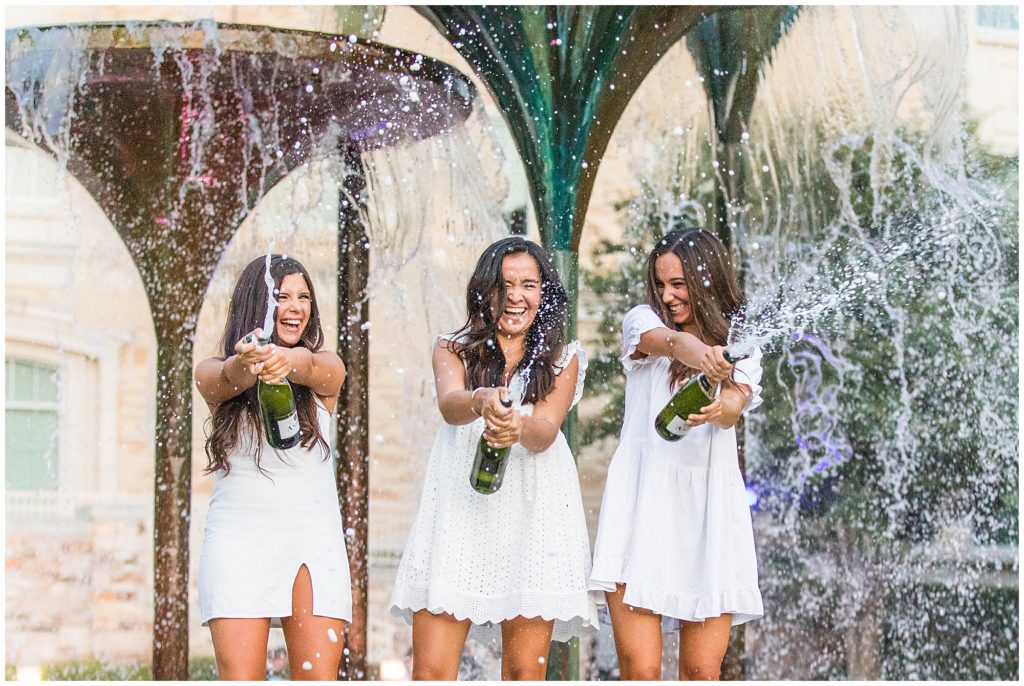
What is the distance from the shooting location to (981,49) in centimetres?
725

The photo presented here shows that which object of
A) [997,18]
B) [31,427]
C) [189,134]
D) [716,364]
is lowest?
[716,364]

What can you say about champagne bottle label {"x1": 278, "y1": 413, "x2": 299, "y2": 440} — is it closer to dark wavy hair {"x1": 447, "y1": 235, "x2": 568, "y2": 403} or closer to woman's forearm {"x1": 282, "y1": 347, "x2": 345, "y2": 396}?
woman's forearm {"x1": 282, "y1": 347, "x2": 345, "y2": 396}

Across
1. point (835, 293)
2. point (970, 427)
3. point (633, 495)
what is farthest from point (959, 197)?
point (633, 495)

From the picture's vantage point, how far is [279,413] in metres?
2.86

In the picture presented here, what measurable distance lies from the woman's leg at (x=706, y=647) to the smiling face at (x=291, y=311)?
3.86 feet

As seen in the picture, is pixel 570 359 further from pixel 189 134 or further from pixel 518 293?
pixel 189 134

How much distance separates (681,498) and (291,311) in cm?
105

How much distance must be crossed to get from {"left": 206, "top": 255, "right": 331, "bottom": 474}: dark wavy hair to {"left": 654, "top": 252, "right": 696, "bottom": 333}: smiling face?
0.86m

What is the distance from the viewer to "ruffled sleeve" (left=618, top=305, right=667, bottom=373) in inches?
124

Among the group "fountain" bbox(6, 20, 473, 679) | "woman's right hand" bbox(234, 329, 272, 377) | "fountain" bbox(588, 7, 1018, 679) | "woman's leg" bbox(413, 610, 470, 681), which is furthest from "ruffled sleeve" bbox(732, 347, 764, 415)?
"fountain" bbox(588, 7, 1018, 679)

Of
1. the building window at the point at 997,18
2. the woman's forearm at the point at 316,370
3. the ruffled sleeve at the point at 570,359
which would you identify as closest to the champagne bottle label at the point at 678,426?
the ruffled sleeve at the point at 570,359

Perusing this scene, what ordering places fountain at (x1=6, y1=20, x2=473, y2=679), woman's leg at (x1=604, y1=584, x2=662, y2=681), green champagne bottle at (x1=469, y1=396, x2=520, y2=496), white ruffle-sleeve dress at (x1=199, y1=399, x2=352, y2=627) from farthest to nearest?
fountain at (x1=6, y1=20, x2=473, y2=679)
woman's leg at (x1=604, y1=584, x2=662, y2=681)
white ruffle-sleeve dress at (x1=199, y1=399, x2=352, y2=627)
green champagne bottle at (x1=469, y1=396, x2=520, y2=496)

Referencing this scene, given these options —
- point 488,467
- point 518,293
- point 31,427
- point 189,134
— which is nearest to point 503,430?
point 488,467

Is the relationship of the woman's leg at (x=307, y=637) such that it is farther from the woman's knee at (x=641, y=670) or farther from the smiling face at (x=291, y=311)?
the woman's knee at (x=641, y=670)
